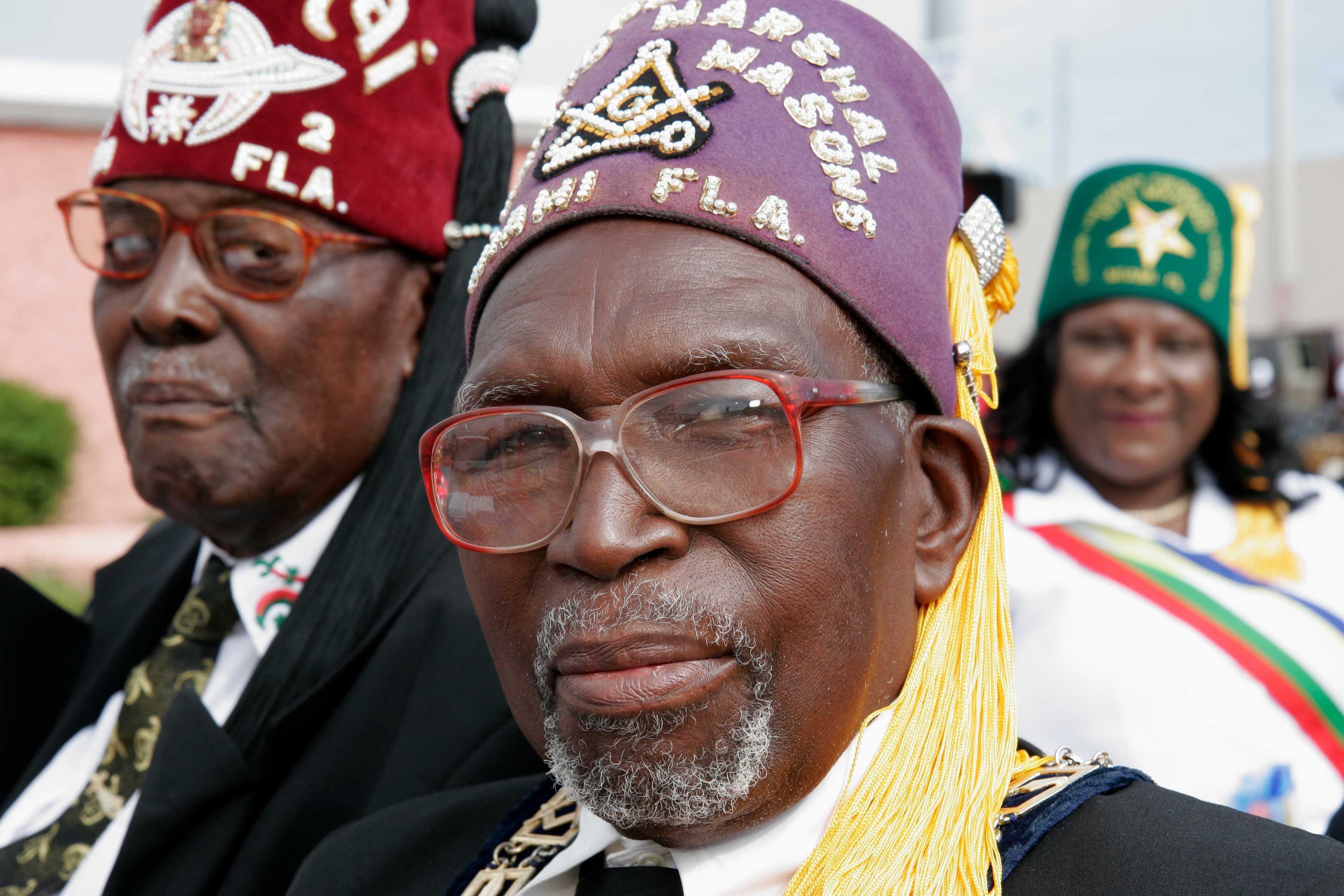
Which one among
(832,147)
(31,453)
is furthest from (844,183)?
(31,453)

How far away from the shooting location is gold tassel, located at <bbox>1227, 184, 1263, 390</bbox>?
4.14 meters

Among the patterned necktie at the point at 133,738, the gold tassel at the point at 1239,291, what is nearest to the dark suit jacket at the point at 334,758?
the patterned necktie at the point at 133,738

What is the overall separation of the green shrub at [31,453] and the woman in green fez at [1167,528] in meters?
8.34

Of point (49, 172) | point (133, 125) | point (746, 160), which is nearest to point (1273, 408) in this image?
point (746, 160)

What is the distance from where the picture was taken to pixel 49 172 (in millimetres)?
9891

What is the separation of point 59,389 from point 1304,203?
2559 cm

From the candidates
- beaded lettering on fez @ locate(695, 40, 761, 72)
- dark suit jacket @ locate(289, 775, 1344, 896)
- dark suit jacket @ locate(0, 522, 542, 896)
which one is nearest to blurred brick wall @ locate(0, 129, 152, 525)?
dark suit jacket @ locate(0, 522, 542, 896)

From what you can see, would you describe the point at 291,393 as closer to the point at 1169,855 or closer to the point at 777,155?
the point at 777,155

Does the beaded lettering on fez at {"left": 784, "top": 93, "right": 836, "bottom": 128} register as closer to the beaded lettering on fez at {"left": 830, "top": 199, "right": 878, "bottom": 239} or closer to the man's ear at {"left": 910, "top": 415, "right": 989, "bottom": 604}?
the beaded lettering on fez at {"left": 830, "top": 199, "right": 878, "bottom": 239}

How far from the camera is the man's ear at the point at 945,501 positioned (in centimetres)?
164

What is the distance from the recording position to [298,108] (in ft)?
8.13

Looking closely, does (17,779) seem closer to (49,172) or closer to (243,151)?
(243,151)

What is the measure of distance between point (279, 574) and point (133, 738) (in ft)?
1.41

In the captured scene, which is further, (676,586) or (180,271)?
(180,271)
